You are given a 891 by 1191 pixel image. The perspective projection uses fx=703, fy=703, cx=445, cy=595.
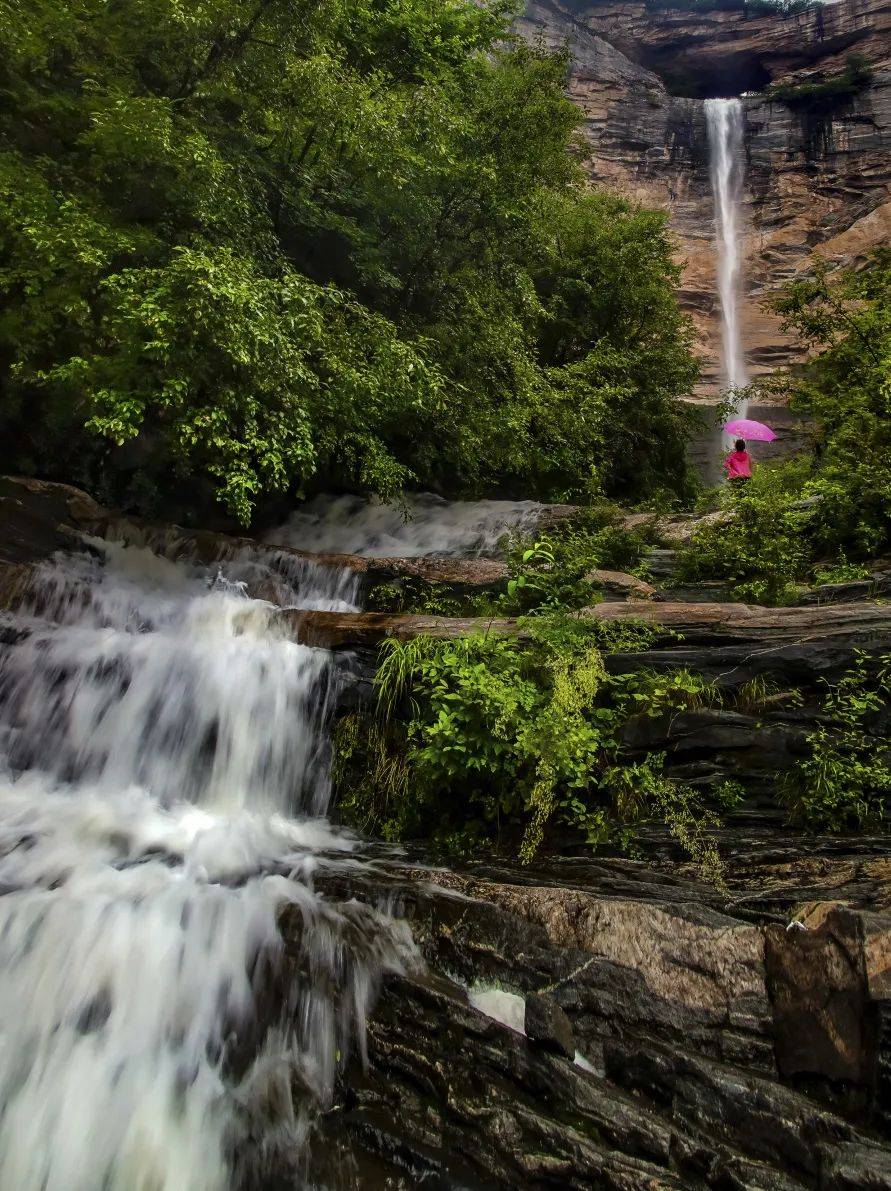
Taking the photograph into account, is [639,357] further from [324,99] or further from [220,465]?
[220,465]

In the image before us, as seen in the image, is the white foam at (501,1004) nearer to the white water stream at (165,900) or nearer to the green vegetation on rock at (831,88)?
the white water stream at (165,900)

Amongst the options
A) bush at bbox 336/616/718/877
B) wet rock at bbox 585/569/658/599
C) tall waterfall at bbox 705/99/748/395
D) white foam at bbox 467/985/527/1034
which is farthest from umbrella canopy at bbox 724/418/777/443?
tall waterfall at bbox 705/99/748/395

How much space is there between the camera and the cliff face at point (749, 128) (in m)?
24.3

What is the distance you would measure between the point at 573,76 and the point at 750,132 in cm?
709

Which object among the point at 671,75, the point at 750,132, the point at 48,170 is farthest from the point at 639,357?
the point at 671,75

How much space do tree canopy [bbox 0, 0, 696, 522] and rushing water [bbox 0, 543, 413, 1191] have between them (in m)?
2.42

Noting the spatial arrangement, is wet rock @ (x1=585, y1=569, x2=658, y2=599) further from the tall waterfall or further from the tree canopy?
the tall waterfall

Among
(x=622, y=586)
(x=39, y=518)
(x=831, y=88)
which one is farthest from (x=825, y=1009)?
(x=831, y=88)

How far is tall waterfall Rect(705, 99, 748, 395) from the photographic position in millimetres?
24000

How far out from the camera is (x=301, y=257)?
12.6 metres

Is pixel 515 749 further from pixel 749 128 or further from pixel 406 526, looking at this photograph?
pixel 749 128

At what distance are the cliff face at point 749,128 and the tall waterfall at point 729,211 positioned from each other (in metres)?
0.28

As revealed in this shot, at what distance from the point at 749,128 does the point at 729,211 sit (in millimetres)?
3894

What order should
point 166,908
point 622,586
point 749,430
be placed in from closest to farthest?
point 166,908 → point 622,586 → point 749,430
